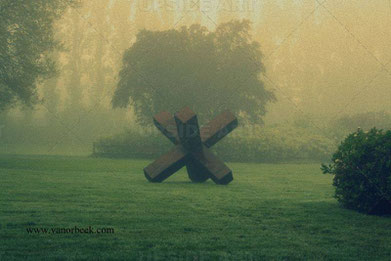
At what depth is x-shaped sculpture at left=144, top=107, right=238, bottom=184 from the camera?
13.6 metres

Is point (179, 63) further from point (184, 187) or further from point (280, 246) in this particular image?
point (280, 246)

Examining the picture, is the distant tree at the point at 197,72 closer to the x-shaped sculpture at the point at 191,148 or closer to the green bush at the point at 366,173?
the x-shaped sculpture at the point at 191,148

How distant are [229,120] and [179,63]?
17.3 metres

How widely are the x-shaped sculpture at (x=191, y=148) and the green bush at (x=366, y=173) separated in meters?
4.62

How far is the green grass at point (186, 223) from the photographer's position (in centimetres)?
623

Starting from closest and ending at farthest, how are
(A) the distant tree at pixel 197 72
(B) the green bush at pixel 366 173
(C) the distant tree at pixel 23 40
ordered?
1. (B) the green bush at pixel 366 173
2. (C) the distant tree at pixel 23 40
3. (A) the distant tree at pixel 197 72

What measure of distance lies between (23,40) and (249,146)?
1400 centimetres

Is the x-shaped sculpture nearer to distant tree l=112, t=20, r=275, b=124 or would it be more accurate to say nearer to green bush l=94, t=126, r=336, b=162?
green bush l=94, t=126, r=336, b=162

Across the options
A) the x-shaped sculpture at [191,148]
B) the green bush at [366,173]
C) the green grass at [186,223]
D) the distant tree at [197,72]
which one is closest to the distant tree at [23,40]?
the distant tree at [197,72]

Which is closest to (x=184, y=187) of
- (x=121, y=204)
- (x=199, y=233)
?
(x=121, y=204)

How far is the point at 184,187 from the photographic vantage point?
1367 cm

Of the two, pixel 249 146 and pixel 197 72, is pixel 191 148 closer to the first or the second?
pixel 249 146

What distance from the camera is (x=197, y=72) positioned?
30906 mm

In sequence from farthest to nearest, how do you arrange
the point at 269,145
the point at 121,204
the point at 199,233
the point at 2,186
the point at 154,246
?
the point at 269,145
the point at 2,186
the point at 121,204
the point at 199,233
the point at 154,246
